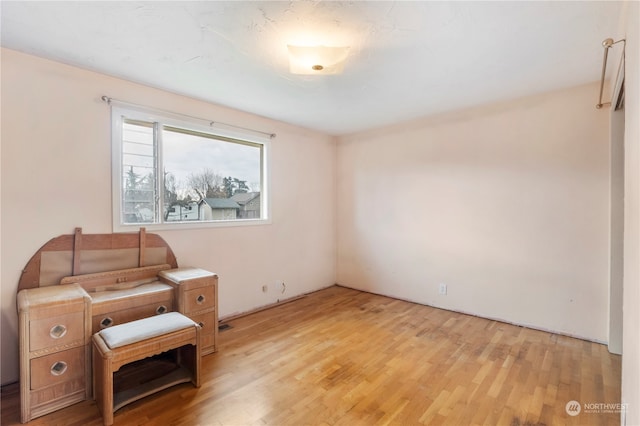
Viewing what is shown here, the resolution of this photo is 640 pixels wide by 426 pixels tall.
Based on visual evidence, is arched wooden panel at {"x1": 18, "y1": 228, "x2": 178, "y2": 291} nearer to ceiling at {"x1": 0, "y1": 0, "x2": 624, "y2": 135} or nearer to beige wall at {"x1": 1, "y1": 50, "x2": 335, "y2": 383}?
beige wall at {"x1": 1, "y1": 50, "x2": 335, "y2": 383}

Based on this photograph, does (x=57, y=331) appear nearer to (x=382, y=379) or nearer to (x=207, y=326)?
(x=207, y=326)

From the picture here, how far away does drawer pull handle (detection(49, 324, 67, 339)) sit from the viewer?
1.84 meters

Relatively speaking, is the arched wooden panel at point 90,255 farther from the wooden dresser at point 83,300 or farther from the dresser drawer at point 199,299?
the dresser drawer at point 199,299

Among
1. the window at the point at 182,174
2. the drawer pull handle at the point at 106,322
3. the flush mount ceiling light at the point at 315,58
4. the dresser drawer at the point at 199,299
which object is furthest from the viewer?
the window at the point at 182,174

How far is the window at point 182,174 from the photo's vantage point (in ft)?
8.75

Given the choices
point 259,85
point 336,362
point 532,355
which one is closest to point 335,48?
point 259,85

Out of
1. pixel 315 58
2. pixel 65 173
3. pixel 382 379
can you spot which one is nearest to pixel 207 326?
pixel 382 379

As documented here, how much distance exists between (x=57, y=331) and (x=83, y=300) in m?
0.21

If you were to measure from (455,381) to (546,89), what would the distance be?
9.18 ft

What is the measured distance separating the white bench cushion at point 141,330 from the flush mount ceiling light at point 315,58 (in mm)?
2045

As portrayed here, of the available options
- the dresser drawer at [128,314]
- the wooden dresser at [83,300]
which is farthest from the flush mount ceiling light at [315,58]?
the dresser drawer at [128,314]

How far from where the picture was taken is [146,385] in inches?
80.4

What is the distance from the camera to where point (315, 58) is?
6.78 feet

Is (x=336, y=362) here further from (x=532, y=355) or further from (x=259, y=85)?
(x=259, y=85)
